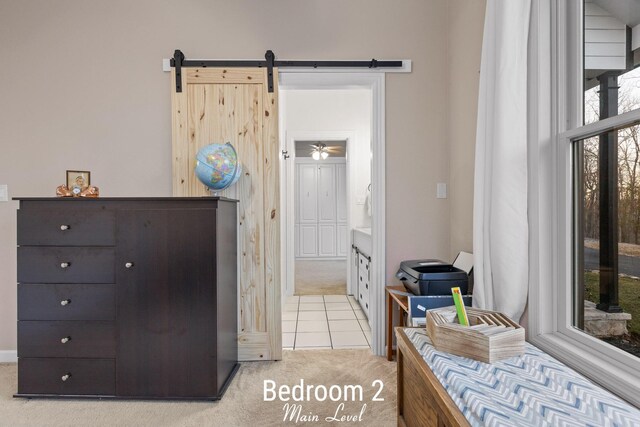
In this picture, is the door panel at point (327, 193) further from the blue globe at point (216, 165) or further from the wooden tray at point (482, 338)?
the wooden tray at point (482, 338)

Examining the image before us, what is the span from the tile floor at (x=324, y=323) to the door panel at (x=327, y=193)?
3.64 meters

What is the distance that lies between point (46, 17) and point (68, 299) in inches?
77.9

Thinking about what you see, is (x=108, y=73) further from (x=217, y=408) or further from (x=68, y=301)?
(x=217, y=408)

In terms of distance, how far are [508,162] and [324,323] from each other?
93.9 inches

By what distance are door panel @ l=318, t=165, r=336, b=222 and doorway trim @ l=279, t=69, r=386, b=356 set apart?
5.41 metres

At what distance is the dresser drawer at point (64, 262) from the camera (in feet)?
6.68

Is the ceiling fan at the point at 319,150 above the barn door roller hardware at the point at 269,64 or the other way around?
above

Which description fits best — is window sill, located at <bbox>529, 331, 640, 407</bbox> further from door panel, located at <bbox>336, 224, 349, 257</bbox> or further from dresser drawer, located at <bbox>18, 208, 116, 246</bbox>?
door panel, located at <bbox>336, 224, 349, 257</bbox>

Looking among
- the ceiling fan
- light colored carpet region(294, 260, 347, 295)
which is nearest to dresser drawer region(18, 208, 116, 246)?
→ light colored carpet region(294, 260, 347, 295)

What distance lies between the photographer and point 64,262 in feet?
6.67

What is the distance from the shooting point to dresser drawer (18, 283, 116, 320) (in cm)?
204

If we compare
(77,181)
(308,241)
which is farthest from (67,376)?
(308,241)

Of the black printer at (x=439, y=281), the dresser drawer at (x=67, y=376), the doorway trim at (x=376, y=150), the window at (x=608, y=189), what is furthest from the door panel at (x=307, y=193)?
the window at (x=608, y=189)

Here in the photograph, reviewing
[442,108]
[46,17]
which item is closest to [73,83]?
[46,17]
